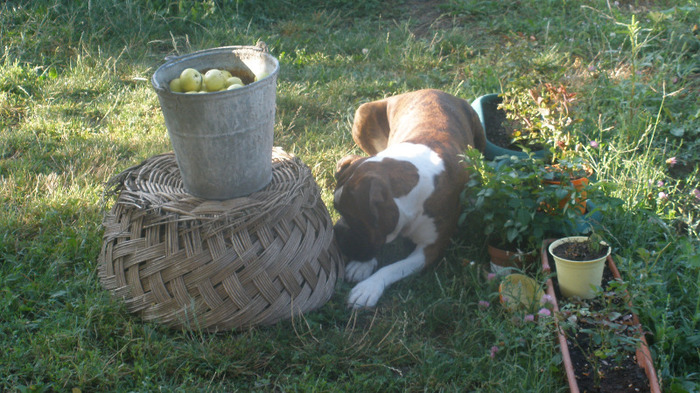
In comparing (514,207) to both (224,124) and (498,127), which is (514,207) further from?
(498,127)

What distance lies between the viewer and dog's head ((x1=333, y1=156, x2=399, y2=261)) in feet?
10.6

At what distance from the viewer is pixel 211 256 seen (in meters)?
2.79

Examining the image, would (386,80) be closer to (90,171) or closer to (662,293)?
(90,171)

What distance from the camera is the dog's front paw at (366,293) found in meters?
3.16

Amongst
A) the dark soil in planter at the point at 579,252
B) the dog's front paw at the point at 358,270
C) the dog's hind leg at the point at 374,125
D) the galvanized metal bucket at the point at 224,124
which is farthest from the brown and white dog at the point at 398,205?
the dog's hind leg at the point at 374,125

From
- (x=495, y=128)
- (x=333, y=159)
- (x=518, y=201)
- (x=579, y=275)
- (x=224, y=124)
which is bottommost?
(x=333, y=159)

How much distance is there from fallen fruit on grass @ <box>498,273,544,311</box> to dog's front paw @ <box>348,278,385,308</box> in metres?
0.60

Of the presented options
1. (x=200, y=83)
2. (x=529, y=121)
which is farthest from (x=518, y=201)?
(x=200, y=83)

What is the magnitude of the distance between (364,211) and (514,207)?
0.75 metres

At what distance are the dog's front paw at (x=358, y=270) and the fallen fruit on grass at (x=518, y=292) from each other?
73 centimetres

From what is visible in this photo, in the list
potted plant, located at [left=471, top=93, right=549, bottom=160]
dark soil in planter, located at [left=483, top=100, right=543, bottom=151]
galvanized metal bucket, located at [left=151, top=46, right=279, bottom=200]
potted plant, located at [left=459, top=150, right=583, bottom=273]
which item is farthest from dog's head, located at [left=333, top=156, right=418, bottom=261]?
dark soil in planter, located at [left=483, top=100, right=543, bottom=151]

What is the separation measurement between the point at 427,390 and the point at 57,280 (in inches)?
77.9

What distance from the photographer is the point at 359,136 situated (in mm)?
4707

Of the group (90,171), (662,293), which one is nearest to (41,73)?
(90,171)
